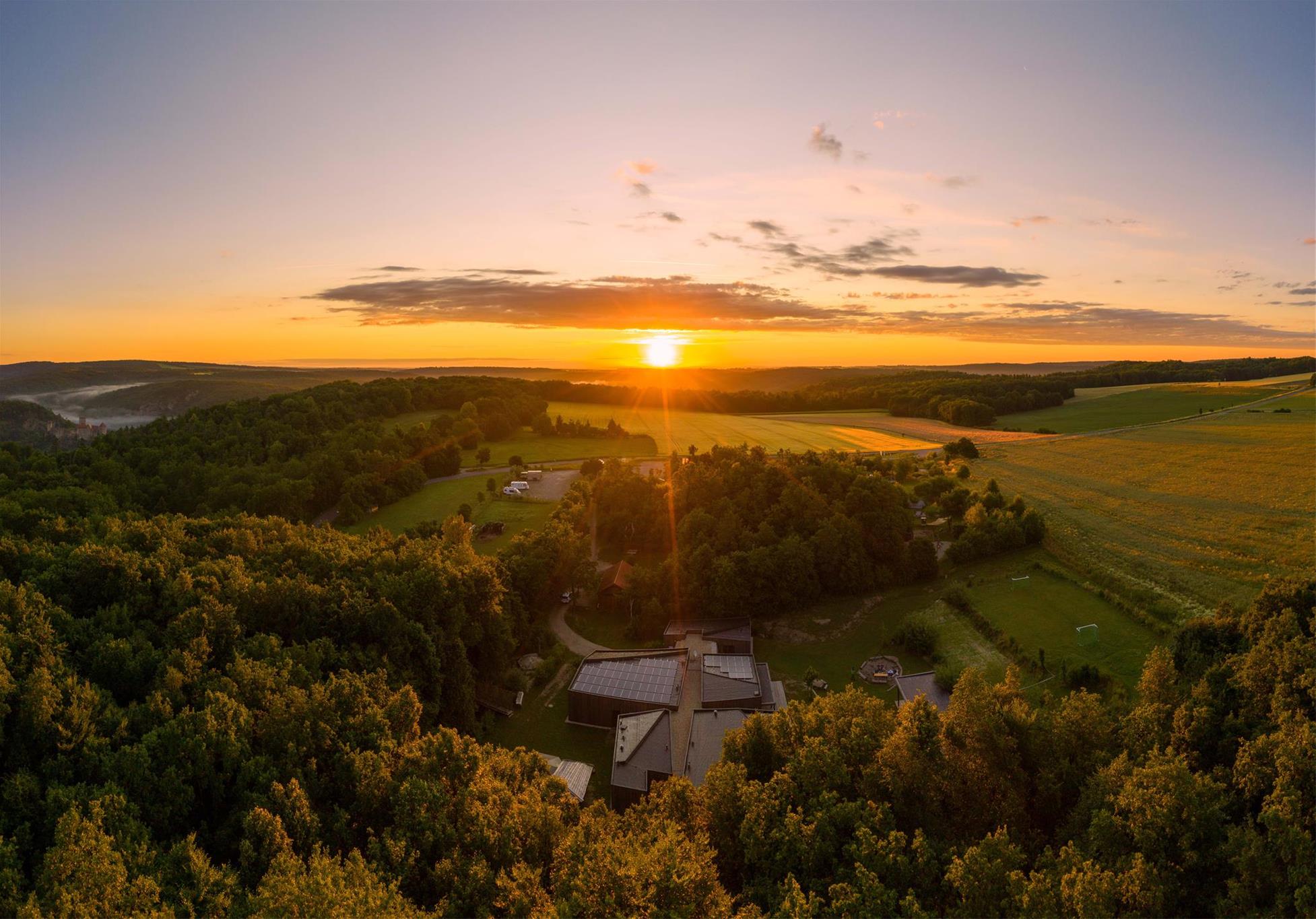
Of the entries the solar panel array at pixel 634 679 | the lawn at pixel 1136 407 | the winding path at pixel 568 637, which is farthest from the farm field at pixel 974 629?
the lawn at pixel 1136 407

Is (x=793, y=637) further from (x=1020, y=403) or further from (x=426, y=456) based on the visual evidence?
(x=1020, y=403)

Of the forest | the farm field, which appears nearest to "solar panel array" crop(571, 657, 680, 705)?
the farm field

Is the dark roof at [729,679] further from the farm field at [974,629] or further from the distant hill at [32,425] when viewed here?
the distant hill at [32,425]

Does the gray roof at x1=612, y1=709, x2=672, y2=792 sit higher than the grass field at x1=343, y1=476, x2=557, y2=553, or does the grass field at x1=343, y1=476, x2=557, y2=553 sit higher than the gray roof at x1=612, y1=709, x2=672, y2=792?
the grass field at x1=343, y1=476, x2=557, y2=553

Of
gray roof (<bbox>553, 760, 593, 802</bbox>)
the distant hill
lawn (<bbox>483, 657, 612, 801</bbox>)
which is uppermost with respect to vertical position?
the distant hill

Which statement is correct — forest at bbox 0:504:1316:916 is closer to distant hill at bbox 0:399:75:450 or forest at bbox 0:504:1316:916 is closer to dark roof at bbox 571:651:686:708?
dark roof at bbox 571:651:686:708
